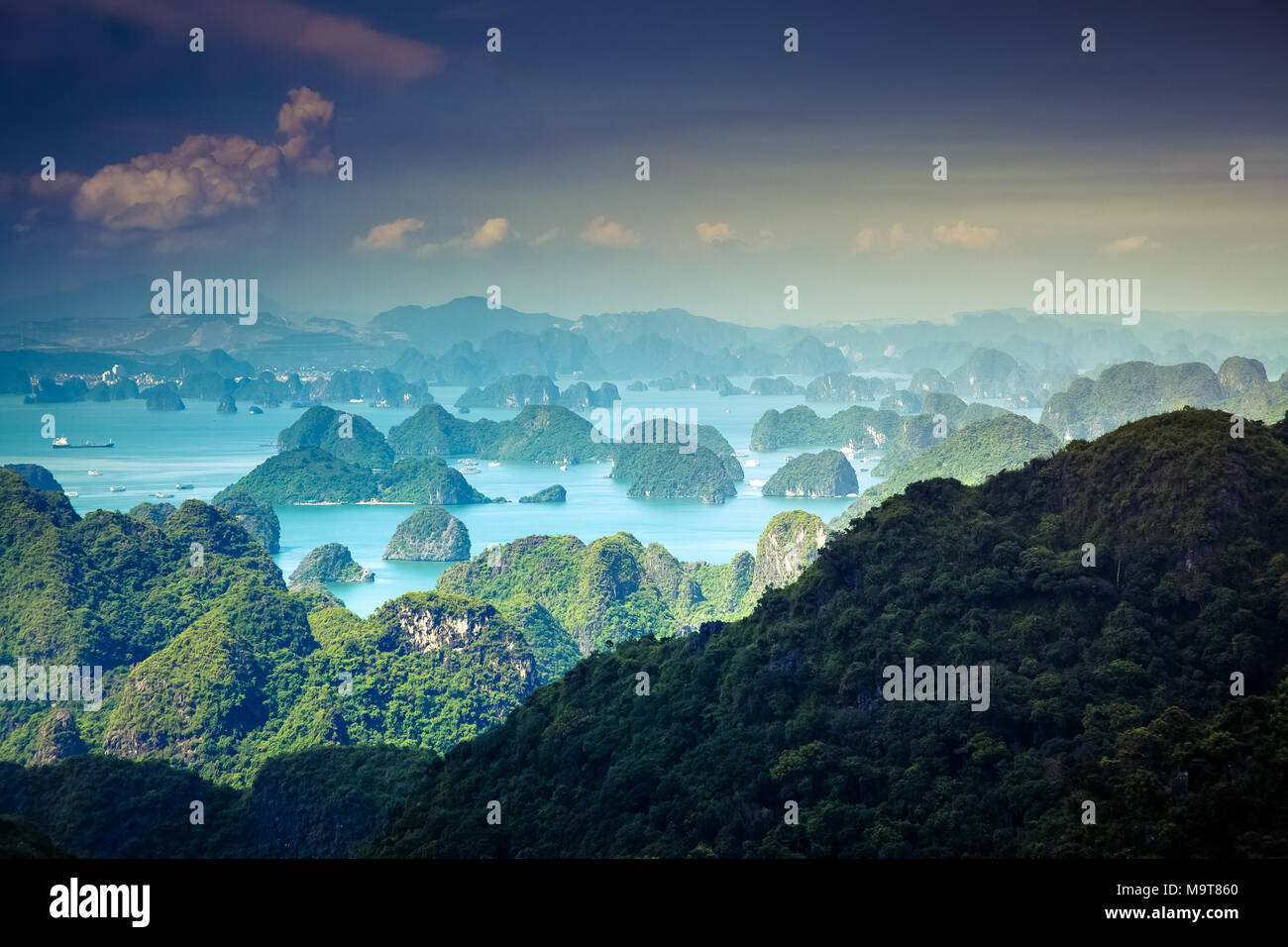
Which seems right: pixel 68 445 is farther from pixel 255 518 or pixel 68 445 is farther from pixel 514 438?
pixel 255 518

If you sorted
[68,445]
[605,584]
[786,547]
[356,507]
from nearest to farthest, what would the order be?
[786,547] < [605,584] < [356,507] < [68,445]

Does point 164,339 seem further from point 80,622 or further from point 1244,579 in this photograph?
point 1244,579

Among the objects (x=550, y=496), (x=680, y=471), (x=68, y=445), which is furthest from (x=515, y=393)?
(x=680, y=471)

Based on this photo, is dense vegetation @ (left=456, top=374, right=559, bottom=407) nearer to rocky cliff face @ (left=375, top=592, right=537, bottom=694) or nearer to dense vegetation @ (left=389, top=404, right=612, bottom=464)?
dense vegetation @ (left=389, top=404, right=612, bottom=464)

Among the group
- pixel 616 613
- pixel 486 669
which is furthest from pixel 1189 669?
pixel 616 613

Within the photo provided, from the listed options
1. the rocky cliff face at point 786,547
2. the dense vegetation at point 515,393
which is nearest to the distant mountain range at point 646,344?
the dense vegetation at point 515,393

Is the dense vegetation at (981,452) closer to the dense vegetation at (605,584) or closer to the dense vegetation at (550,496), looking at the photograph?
the dense vegetation at (605,584)
